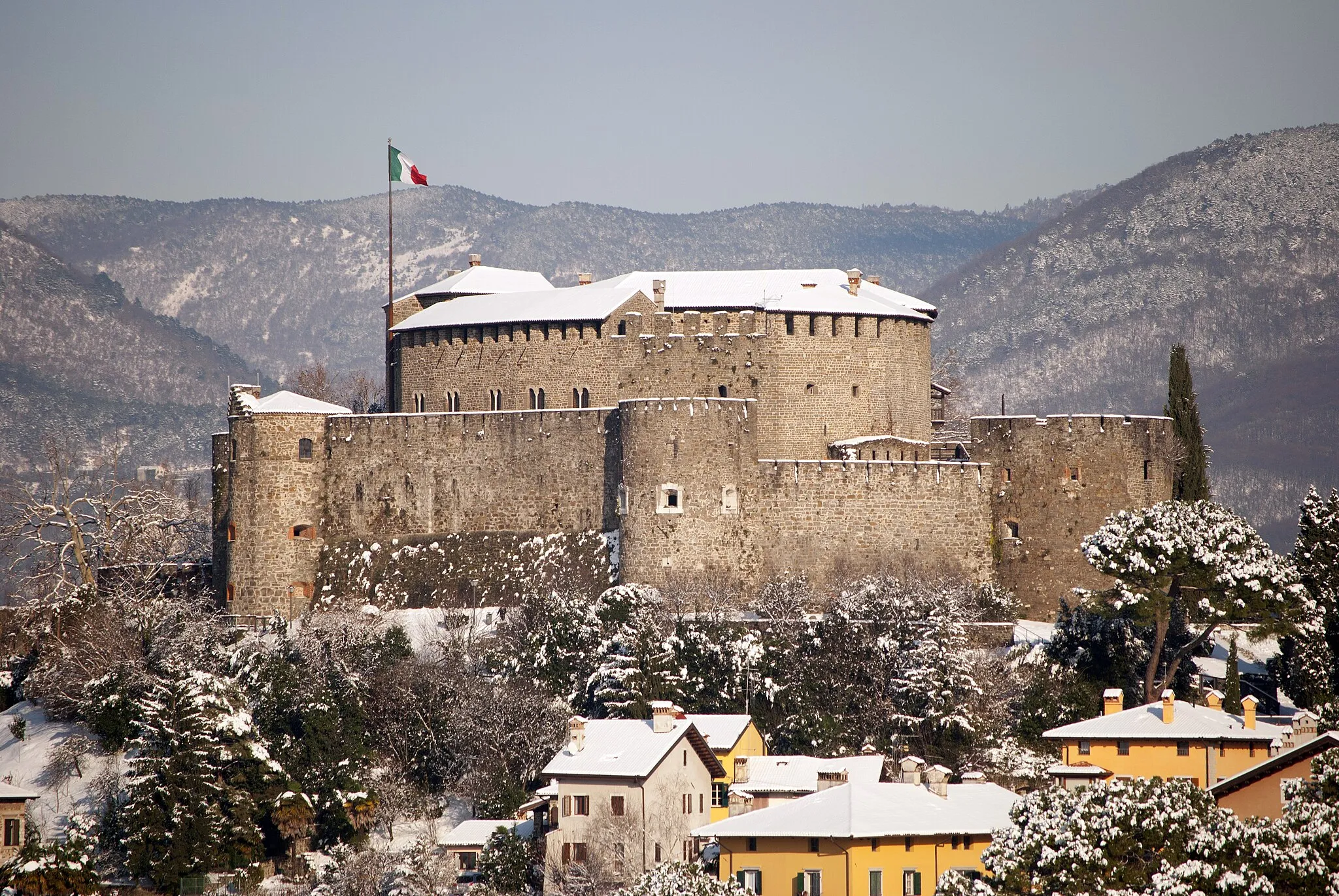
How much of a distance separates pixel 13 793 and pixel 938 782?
2890 cm

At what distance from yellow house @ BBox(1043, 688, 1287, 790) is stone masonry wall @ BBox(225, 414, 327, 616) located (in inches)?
1070

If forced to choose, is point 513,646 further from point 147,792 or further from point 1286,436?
point 1286,436

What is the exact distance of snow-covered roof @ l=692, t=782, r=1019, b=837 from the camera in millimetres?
47844

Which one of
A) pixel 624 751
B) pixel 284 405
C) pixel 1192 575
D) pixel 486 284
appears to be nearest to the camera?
pixel 624 751

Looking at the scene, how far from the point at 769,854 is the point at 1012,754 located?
11.0 meters

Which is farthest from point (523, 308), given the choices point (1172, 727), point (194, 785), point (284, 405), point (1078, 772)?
point (1078, 772)

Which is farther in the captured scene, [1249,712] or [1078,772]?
[1249,712]

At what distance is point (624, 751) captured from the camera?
2149 inches

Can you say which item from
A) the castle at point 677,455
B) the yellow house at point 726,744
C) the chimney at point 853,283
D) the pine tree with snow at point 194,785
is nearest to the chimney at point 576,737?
the yellow house at point 726,744

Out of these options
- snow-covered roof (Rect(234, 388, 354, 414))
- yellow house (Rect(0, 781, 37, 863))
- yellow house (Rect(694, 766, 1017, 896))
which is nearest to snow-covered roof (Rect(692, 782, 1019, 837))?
yellow house (Rect(694, 766, 1017, 896))

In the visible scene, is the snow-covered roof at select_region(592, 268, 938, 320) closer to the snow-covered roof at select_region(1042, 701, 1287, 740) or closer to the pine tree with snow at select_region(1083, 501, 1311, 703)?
the pine tree with snow at select_region(1083, 501, 1311, 703)

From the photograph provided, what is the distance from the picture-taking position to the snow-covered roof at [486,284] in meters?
81.6

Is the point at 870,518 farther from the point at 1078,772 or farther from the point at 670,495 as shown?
the point at 1078,772

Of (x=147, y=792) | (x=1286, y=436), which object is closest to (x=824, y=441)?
(x=147, y=792)
